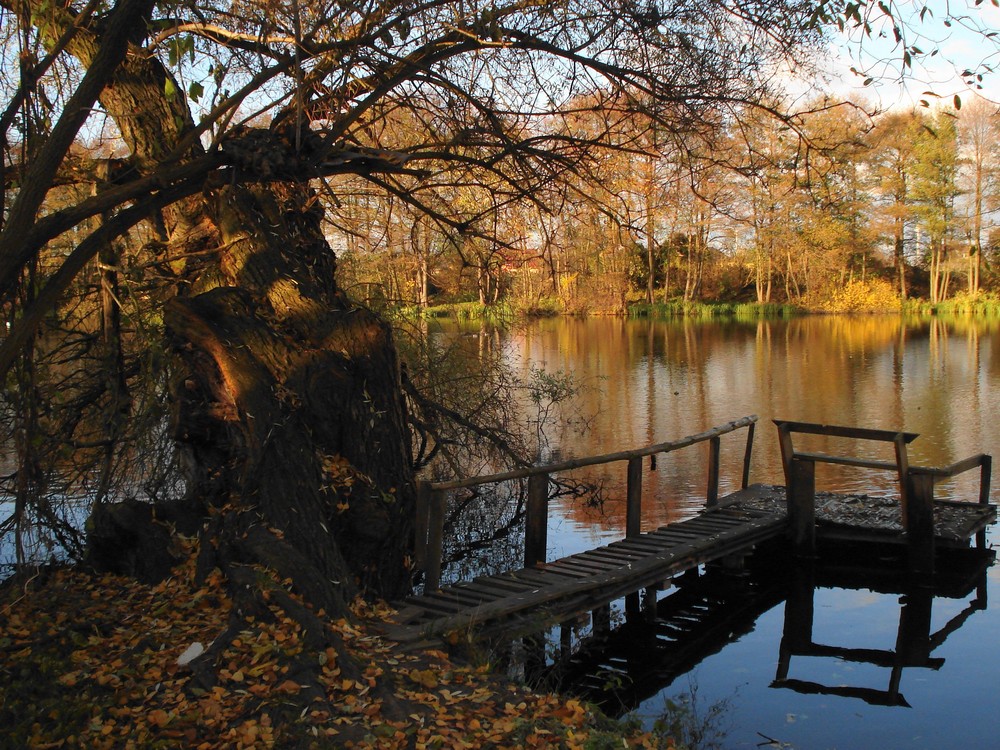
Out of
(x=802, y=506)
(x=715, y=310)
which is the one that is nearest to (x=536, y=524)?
(x=802, y=506)

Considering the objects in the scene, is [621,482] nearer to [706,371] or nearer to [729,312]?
[706,371]

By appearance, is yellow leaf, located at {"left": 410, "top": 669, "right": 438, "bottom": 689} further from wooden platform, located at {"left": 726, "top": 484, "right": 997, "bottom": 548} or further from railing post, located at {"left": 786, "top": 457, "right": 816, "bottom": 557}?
wooden platform, located at {"left": 726, "top": 484, "right": 997, "bottom": 548}

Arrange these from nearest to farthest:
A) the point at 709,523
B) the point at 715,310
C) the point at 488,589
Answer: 1. the point at 488,589
2. the point at 709,523
3. the point at 715,310

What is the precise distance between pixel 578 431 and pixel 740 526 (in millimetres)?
6903

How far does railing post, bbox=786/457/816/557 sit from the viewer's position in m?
9.75

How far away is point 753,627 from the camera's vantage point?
28.5 feet

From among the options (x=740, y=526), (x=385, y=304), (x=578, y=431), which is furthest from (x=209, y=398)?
(x=578, y=431)

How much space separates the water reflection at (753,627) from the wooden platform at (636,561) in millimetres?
422

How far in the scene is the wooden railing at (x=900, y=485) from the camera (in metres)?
9.23

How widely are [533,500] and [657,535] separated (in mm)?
1333

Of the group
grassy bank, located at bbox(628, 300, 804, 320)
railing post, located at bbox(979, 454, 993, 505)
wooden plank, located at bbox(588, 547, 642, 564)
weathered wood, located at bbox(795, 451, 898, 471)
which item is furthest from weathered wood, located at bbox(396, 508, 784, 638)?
grassy bank, located at bbox(628, 300, 804, 320)

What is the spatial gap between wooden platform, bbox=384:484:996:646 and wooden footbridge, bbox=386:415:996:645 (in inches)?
0.4

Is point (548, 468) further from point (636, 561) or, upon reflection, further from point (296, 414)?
point (296, 414)

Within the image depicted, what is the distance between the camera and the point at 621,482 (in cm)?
1325
